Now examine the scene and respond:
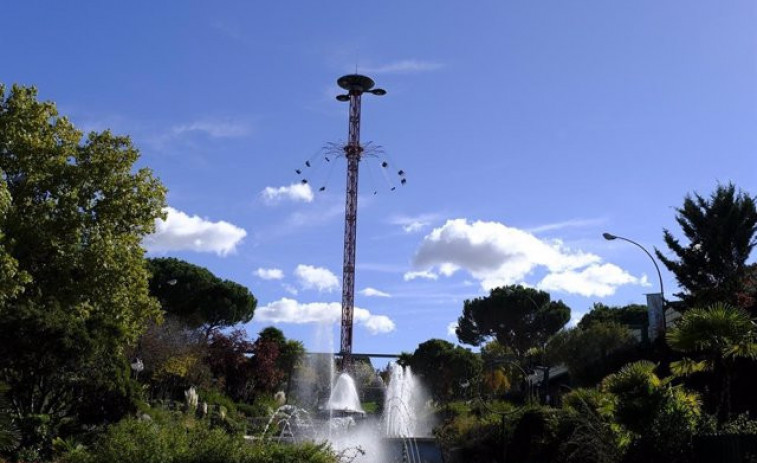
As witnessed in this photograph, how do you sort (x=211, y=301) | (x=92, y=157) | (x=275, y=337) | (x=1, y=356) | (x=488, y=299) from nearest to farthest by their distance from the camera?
(x=1, y=356), (x=92, y=157), (x=211, y=301), (x=275, y=337), (x=488, y=299)

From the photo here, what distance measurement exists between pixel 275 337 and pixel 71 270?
1661 inches

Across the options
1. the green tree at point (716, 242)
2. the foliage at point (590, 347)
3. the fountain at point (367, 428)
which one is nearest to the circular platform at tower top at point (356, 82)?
the fountain at point (367, 428)

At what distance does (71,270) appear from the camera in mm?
22219

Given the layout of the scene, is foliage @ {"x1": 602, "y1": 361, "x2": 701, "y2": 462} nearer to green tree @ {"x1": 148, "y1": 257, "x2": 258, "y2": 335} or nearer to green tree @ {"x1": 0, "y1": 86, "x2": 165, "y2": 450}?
green tree @ {"x1": 0, "y1": 86, "x2": 165, "y2": 450}

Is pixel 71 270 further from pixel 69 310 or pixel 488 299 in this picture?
pixel 488 299

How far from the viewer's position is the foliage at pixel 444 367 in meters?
70.5

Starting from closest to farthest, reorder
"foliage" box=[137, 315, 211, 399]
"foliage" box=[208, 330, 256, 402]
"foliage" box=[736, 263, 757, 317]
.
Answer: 1. "foliage" box=[736, 263, 757, 317]
2. "foliage" box=[137, 315, 211, 399]
3. "foliage" box=[208, 330, 256, 402]

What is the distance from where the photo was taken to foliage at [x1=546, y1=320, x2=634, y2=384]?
125 feet

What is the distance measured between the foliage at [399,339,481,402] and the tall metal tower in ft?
23.5

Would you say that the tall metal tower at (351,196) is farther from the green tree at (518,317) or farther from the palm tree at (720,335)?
the palm tree at (720,335)

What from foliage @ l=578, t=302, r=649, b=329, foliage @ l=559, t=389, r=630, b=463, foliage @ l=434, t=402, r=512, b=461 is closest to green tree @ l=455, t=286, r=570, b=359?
foliage @ l=578, t=302, r=649, b=329

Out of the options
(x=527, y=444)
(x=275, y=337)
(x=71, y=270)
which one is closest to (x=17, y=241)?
(x=71, y=270)

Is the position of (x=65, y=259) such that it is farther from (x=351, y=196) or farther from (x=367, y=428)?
(x=351, y=196)

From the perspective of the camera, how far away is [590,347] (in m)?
41.0
